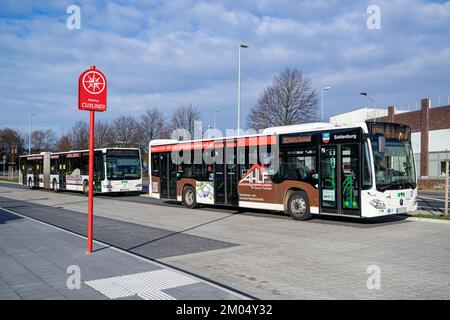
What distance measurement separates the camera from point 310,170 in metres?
14.1

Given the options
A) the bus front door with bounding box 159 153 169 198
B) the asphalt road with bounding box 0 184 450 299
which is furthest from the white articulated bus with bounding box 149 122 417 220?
the bus front door with bounding box 159 153 169 198

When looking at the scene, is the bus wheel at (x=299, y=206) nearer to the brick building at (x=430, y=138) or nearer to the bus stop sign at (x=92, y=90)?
the bus stop sign at (x=92, y=90)

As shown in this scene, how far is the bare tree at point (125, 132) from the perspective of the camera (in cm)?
5019

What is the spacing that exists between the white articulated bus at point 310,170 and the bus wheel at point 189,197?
0.15ft

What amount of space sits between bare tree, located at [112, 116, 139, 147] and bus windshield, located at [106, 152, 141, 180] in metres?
22.7

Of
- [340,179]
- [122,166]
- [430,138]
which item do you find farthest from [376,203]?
[430,138]

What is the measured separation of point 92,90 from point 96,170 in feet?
63.9

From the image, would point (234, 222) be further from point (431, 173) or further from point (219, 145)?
point (431, 173)

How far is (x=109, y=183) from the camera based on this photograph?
86.2ft

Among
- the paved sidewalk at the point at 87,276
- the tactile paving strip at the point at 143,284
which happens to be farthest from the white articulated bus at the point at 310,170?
the tactile paving strip at the point at 143,284

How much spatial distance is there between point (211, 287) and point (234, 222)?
26.9 ft

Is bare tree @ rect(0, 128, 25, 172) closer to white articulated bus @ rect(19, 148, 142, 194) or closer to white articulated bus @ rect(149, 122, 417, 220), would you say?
white articulated bus @ rect(19, 148, 142, 194)

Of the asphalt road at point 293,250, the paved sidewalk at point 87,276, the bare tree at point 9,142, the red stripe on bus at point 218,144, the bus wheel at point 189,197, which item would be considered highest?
the bare tree at point 9,142
